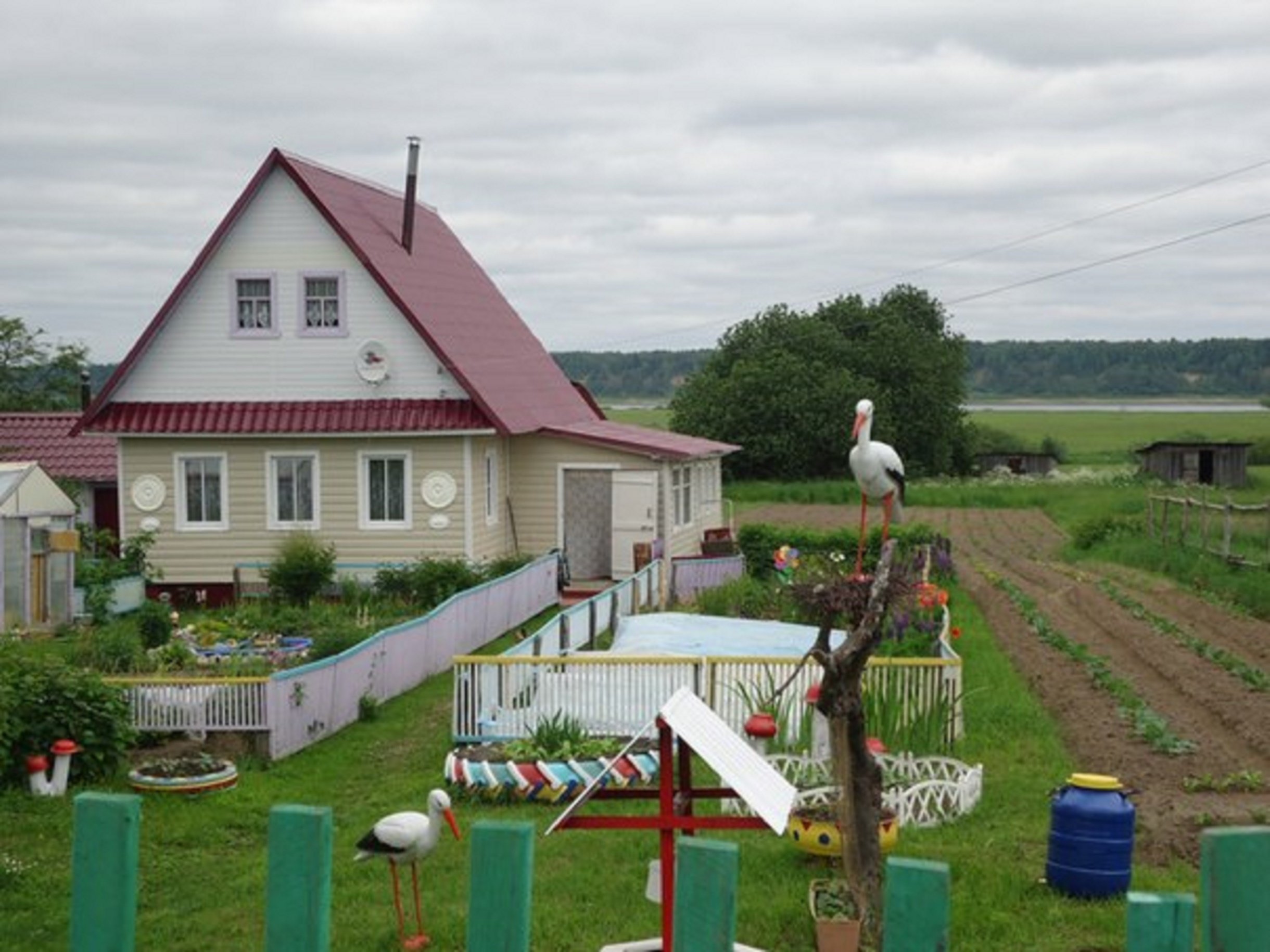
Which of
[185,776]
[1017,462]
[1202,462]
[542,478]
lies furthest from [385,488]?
[1017,462]

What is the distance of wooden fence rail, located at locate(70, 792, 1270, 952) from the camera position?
316cm

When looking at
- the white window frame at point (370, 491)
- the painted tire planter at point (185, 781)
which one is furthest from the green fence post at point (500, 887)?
the white window frame at point (370, 491)

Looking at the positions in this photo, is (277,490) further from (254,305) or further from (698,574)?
(698,574)

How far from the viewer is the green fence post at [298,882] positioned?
137 inches

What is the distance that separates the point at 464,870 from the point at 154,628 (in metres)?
11.4

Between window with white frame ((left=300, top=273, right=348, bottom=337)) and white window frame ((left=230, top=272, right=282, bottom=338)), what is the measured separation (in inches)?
18.3

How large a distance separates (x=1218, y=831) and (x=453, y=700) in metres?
12.4

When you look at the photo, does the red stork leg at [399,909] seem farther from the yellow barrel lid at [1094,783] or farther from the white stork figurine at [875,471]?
the white stork figurine at [875,471]

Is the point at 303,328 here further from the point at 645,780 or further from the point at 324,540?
the point at 645,780

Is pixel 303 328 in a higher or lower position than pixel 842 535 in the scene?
higher

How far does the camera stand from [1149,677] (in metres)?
→ 19.3

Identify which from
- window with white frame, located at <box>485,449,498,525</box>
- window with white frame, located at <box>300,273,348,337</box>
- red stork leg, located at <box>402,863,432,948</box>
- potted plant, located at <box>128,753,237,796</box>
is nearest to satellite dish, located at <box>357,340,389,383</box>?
window with white frame, located at <box>300,273,348,337</box>

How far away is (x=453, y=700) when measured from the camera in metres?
15.2

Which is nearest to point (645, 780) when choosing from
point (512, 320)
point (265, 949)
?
point (265, 949)
